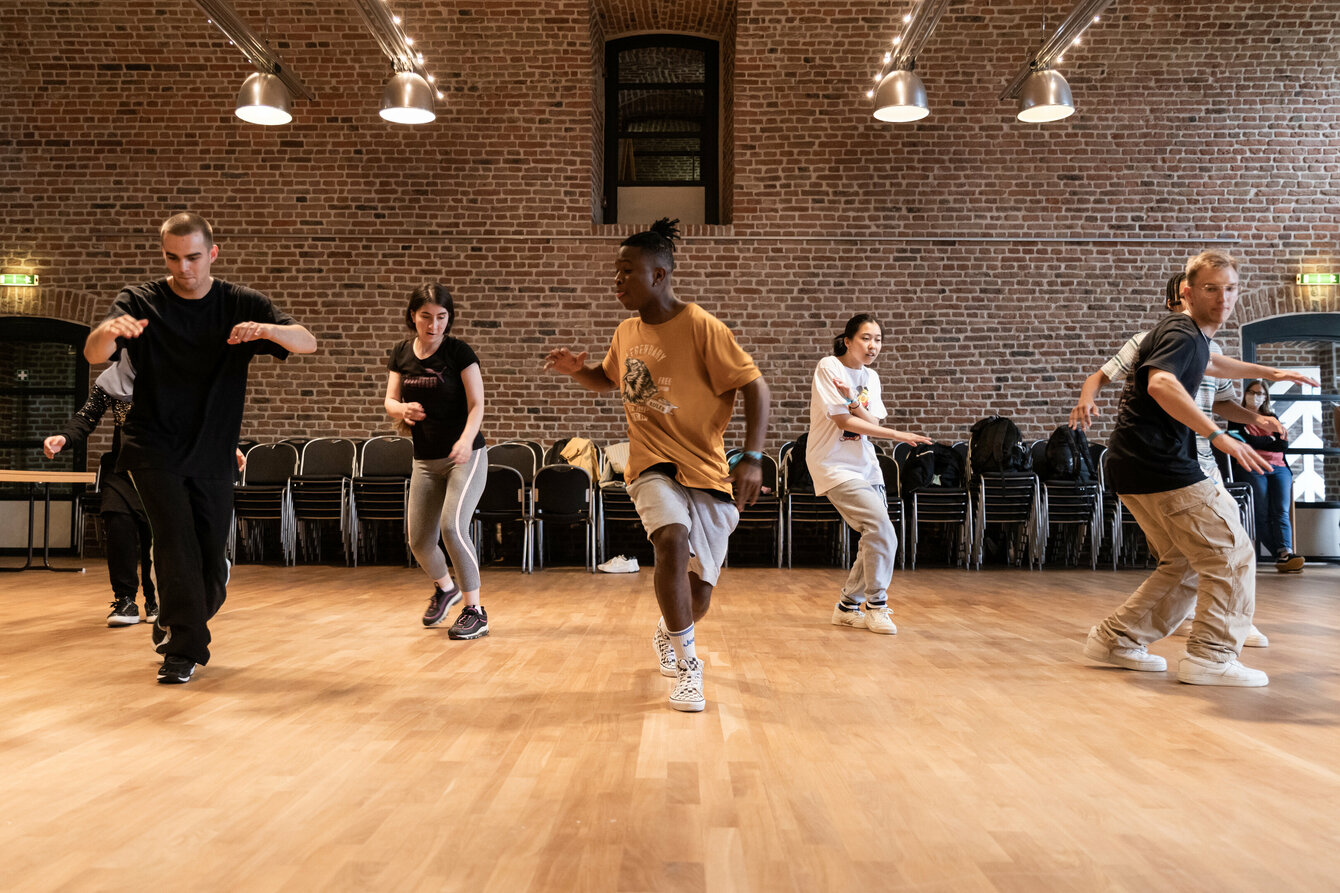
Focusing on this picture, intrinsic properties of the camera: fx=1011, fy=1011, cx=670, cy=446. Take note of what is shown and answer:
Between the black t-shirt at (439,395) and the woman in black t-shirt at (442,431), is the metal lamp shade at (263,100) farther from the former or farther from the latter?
the black t-shirt at (439,395)

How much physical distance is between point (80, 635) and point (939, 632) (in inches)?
153

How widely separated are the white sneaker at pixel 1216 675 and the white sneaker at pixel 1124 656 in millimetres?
238

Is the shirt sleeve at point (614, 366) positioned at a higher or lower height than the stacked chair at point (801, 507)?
higher

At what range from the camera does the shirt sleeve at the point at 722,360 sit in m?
3.07

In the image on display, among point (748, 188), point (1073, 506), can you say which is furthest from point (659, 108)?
point (1073, 506)

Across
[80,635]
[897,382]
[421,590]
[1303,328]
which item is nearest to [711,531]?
[80,635]

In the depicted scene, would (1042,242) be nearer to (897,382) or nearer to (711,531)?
(897,382)

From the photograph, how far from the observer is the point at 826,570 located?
8.32 meters

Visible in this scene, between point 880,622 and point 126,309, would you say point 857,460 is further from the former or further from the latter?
point 126,309

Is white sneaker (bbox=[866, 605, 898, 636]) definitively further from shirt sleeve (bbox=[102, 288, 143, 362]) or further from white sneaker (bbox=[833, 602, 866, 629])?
shirt sleeve (bbox=[102, 288, 143, 362])

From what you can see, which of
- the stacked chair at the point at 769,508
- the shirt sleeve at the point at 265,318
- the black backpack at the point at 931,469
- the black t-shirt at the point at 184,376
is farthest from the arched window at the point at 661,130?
the black t-shirt at the point at 184,376

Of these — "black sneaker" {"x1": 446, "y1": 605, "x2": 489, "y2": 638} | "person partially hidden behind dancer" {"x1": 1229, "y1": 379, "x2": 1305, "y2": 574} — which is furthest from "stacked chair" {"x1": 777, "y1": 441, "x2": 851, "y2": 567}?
"black sneaker" {"x1": 446, "y1": 605, "x2": 489, "y2": 638}

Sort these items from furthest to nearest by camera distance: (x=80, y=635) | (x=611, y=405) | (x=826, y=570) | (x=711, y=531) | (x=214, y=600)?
(x=611, y=405)
(x=826, y=570)
(x=80, y=635)
(x=214, y=600)
(x=711, y=531)

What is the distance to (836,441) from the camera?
15.8 ft
